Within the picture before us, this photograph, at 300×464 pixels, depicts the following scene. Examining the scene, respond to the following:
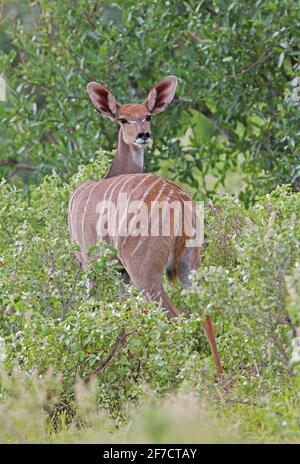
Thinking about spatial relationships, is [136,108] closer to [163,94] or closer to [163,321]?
[163,94]

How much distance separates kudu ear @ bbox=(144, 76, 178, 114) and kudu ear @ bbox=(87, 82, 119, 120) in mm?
206

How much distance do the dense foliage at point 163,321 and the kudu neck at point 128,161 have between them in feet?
2.43

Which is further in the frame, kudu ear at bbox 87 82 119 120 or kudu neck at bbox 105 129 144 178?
kudu ear at bbox 87 82 119 120

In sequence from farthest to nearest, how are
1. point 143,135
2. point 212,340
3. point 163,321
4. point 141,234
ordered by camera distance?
1. point 143,135
2. point 141,234
3. point 212,340
4. point 163,321

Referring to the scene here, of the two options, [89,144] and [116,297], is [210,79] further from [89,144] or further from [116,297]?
[116,297]

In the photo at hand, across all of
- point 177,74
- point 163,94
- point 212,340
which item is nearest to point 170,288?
point 212,340

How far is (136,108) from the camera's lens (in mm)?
6129

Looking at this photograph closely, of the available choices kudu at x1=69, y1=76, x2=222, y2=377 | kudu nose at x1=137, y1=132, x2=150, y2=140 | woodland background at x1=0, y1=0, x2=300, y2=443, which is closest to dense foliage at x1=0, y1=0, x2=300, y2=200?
woodland background at x1=0, y1=0, x2=300, y2=443

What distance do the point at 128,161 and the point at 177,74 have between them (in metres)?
1.15

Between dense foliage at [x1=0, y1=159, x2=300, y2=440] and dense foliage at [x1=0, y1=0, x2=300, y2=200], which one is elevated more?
dense foliage at [x1=0, y1=0, x2=300, y2=200]

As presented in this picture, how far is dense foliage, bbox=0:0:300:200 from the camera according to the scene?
6.79 m

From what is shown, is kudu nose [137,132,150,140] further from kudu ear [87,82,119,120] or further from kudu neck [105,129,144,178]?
kudu ear [87,82,119,120]

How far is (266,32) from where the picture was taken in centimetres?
679

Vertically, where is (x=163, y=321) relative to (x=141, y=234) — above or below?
below
